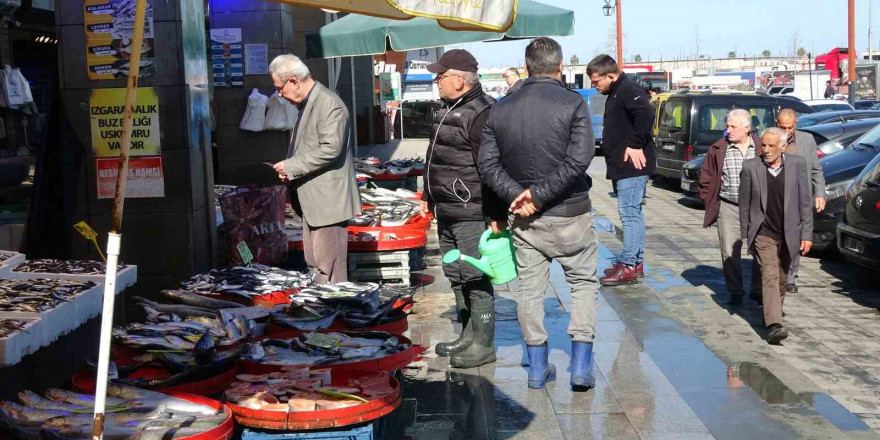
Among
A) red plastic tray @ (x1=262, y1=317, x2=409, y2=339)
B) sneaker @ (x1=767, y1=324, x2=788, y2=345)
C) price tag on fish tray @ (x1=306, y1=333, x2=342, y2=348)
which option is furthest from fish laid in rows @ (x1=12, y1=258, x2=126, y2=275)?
sneaker @ (x1=767, y1=324, x2=788, y2=345)

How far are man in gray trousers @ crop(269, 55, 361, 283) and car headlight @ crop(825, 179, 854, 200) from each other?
6.77 metres

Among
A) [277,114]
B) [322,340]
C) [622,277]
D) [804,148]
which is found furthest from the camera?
[277,114]

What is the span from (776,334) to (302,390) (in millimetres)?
4428

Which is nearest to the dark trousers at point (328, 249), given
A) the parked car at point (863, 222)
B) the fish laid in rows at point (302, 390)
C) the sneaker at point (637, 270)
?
the fish laid in rows at point (302, 390)

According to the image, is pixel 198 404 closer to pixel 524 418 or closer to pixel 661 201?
pixel 524 418

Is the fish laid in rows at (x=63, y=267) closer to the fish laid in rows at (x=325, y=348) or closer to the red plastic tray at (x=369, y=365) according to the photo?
the fish laid in rows at (x=325, y=348)

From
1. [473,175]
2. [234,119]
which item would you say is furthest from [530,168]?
[234,119]

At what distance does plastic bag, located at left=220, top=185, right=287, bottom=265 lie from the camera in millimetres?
8391

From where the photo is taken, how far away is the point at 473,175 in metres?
6.36

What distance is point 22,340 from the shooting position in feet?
14.4

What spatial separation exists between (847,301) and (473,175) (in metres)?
4.88

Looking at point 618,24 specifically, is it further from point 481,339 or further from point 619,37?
point 481,339

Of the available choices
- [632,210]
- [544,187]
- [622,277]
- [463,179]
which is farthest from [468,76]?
[622,277]

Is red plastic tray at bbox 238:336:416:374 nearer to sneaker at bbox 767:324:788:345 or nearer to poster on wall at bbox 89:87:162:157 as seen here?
poster on wall at bbox 89:87:162:157
